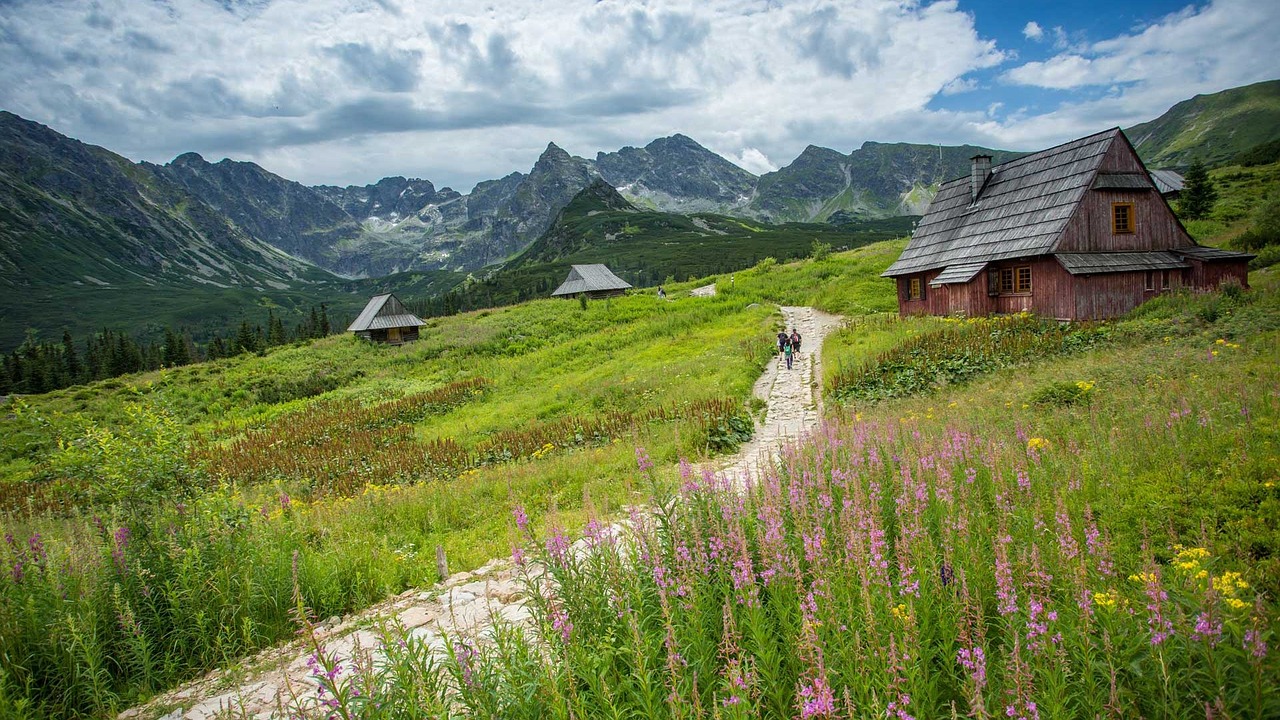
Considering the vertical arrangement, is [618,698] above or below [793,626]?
below

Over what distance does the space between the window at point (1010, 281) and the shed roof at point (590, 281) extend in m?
47.7

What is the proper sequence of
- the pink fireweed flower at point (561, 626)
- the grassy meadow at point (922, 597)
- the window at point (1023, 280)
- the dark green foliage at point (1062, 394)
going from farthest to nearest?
the window at point (1023, 280)
the dark green foliage at point (1062, 394)
the pink fireweed flower at point (561, 626)
the grassy meadow at point (922, 597)

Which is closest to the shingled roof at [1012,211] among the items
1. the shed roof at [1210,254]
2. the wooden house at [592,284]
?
the shed roof at [1210,254]

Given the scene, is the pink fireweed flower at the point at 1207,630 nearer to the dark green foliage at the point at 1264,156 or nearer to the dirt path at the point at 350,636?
the dirt path at the point at 350,636

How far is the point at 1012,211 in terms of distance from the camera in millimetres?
27125

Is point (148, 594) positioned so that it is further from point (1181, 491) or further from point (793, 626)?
point (1181, 491)

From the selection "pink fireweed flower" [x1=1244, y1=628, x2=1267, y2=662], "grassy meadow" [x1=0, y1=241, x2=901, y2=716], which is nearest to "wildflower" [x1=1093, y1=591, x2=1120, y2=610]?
"pink fireweed flower" [x1=1244, y1=628, x2=1267, y2=662]

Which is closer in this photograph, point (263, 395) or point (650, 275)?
point (263, 395)

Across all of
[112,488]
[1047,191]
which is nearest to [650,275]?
[1047,191]

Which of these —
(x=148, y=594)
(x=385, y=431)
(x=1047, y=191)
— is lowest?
(x=385, y=431)

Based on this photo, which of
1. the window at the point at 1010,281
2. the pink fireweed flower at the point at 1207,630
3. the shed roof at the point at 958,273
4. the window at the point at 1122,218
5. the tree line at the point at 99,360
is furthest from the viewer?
the tree line at the point at 99,360

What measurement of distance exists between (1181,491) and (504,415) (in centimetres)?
2109

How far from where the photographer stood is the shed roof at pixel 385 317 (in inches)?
2073

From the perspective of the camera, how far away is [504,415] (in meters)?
23.6
